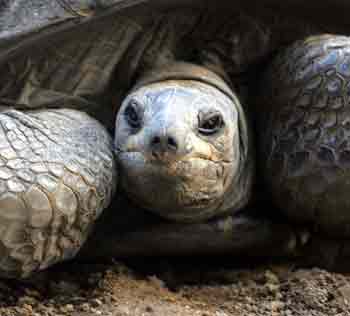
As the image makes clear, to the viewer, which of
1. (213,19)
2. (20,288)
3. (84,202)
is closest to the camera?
(84,202)

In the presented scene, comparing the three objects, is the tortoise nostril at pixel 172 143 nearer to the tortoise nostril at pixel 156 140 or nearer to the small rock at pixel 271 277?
the tortoise nostril at pixel 156 140

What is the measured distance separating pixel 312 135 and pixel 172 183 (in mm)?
487

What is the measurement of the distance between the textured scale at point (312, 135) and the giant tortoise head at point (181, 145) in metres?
0.11

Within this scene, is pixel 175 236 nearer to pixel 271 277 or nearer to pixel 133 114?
pixel 271 277

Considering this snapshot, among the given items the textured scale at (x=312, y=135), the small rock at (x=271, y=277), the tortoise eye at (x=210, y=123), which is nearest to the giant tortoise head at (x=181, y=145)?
the tortoise eye at (x=210, y=123)

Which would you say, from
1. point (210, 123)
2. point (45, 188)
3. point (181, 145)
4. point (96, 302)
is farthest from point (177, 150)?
point (96, 302)

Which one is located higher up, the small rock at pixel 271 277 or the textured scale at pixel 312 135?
the textured scale at pixel 312 135

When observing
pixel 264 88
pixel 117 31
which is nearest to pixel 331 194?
pixel 264 88

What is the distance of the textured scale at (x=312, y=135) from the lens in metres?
2.34

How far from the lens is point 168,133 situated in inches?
79.7

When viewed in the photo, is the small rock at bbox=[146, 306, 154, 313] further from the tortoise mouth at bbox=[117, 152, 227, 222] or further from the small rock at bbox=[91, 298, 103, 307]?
the tortoise mouth at bbox=[117, 152, 227, 222]

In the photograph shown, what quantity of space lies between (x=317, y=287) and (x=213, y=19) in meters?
0.84

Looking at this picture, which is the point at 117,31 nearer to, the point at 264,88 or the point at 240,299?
the point at 264,88

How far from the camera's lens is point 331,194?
7.72 ft
